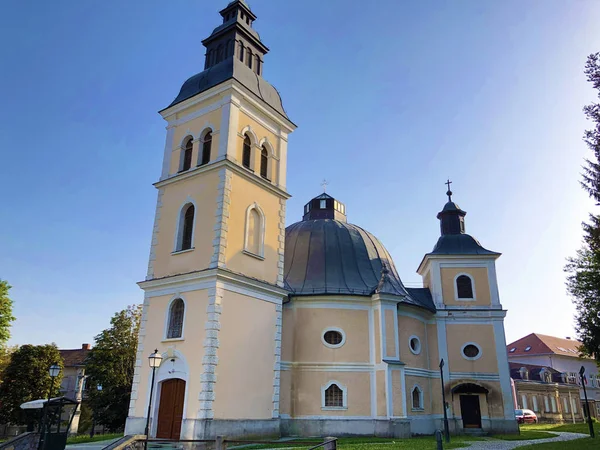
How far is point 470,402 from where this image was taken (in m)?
29.5

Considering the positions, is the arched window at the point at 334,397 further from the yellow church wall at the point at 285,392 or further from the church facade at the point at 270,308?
the yellow church wall at the point at 285,392

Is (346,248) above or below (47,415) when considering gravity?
above

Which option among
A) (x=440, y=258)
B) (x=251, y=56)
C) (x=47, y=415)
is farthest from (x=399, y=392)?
(x=251, y=56)

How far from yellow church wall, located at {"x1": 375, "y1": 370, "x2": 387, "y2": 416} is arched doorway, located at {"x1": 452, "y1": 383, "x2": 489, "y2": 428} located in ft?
22.6

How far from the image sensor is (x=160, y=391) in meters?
19.9

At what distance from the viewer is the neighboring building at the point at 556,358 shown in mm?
65938

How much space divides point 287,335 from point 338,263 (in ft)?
17.5

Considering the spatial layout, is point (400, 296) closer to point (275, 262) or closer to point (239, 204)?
point (275, 262)

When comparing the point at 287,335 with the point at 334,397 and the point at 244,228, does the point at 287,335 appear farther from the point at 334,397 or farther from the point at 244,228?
the point at 244,228

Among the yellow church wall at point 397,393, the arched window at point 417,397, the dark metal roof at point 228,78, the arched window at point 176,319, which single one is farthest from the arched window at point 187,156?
the arched window at point 417,397

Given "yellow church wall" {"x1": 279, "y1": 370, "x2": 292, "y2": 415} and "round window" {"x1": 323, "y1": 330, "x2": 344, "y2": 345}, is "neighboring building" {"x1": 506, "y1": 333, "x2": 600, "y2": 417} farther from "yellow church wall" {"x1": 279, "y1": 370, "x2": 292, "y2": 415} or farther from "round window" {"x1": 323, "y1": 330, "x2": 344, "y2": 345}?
"yellow church wall" {"x1": 279, "y1": 370, "x2": 292, "y2": 415}

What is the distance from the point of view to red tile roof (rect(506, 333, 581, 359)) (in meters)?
69.1

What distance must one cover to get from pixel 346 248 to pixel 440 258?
22.6ft

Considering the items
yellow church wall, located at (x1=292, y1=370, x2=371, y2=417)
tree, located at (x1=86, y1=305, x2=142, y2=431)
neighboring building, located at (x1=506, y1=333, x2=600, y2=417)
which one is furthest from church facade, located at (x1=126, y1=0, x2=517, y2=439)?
neighboring building, located at (x1=506, y1=333, x2=600, y2=417)
